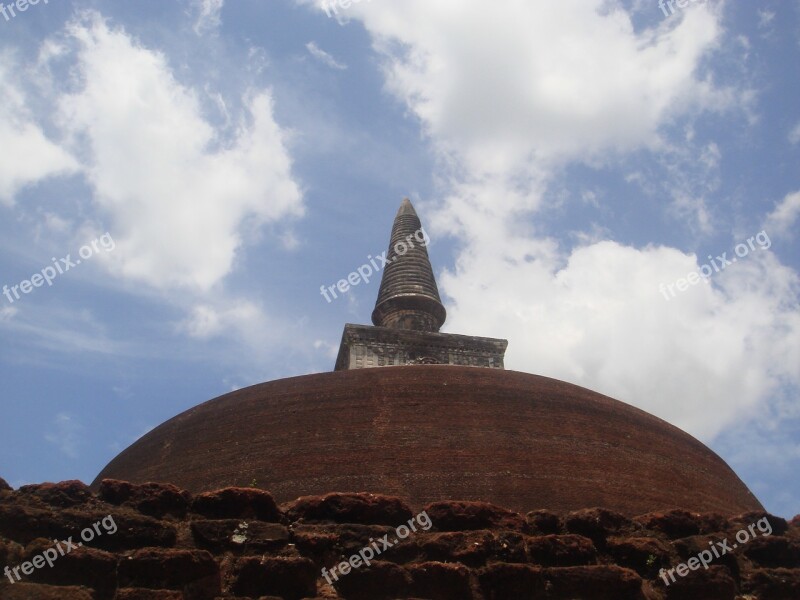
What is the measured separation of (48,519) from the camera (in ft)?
12.7

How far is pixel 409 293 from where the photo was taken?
25.4 meters

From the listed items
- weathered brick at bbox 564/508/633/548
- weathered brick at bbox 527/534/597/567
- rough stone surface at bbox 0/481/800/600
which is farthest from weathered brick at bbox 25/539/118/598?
weathered brick at bbox 564/508/633/548

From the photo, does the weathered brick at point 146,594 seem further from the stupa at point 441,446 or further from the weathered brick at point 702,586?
the stupa at point 441,446

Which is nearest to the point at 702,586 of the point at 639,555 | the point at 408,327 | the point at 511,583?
the point at 639,555

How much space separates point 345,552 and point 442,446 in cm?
322

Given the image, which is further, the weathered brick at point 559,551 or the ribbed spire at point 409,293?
the ribbed spire at point 409,293

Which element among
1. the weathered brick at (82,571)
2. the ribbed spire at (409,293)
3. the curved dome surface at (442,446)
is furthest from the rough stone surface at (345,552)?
the ribbed spire at (409,293)

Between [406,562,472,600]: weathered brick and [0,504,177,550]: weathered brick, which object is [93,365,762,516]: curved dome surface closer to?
[406,562,472,600]: weathered brick

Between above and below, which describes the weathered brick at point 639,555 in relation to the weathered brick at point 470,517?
below

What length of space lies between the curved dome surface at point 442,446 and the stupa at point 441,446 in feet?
0.04

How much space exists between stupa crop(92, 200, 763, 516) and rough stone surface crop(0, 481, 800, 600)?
2474 millimetres

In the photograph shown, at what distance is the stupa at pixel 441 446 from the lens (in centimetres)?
696

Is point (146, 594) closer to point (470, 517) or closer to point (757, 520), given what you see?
point (470, 517)

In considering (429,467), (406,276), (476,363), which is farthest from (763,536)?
(406,276)
